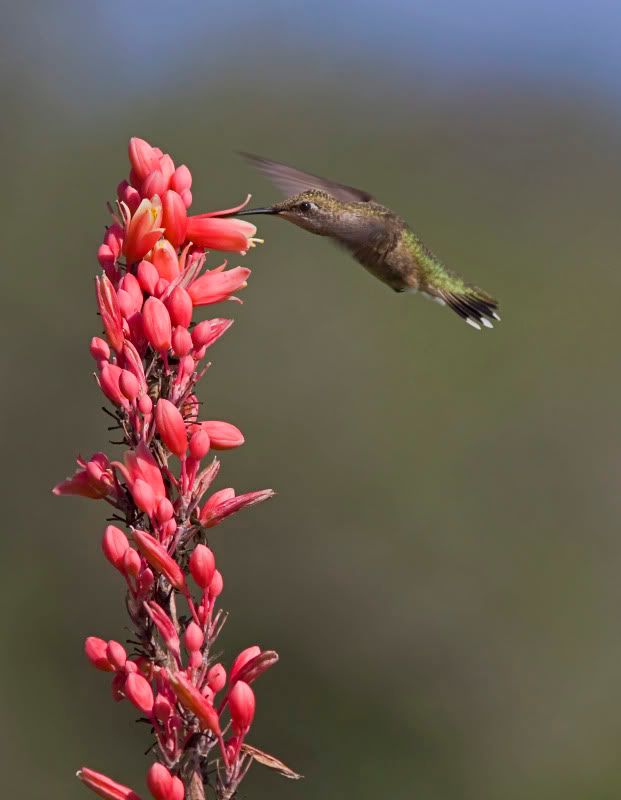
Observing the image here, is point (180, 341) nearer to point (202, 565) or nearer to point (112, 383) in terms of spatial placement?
point (112, 383)

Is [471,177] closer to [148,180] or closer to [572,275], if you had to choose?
[572,275]

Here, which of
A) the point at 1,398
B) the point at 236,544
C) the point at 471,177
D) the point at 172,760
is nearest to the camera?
the point at 172,760

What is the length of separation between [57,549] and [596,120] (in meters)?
7.14

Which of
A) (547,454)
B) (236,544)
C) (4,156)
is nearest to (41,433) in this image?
(236,544)

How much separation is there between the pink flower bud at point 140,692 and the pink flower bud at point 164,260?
787 mm

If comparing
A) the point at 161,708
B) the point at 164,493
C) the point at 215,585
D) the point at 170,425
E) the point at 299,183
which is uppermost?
the point at 299,183

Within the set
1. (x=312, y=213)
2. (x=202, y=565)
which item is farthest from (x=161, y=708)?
(x=312, y=213)

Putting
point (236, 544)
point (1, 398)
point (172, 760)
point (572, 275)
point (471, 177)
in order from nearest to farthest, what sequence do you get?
point (172, 760)
point (236, 544)
point (1, 398)
point (572, 275)
point (471, 177)

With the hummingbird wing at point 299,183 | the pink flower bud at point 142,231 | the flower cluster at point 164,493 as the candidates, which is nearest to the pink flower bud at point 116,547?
the flower cluster at point 164,493

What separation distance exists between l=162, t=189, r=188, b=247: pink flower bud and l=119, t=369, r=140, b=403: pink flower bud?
1.10 ft

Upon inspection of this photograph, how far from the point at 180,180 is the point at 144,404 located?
52cm

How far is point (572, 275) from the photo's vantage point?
33.8 feet

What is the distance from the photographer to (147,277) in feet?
7.25

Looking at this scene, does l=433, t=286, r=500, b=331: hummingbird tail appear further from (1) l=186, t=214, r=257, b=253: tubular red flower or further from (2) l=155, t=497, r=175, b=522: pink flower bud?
(2) l=155, t=497, r=175, b=522: pink flower bud
